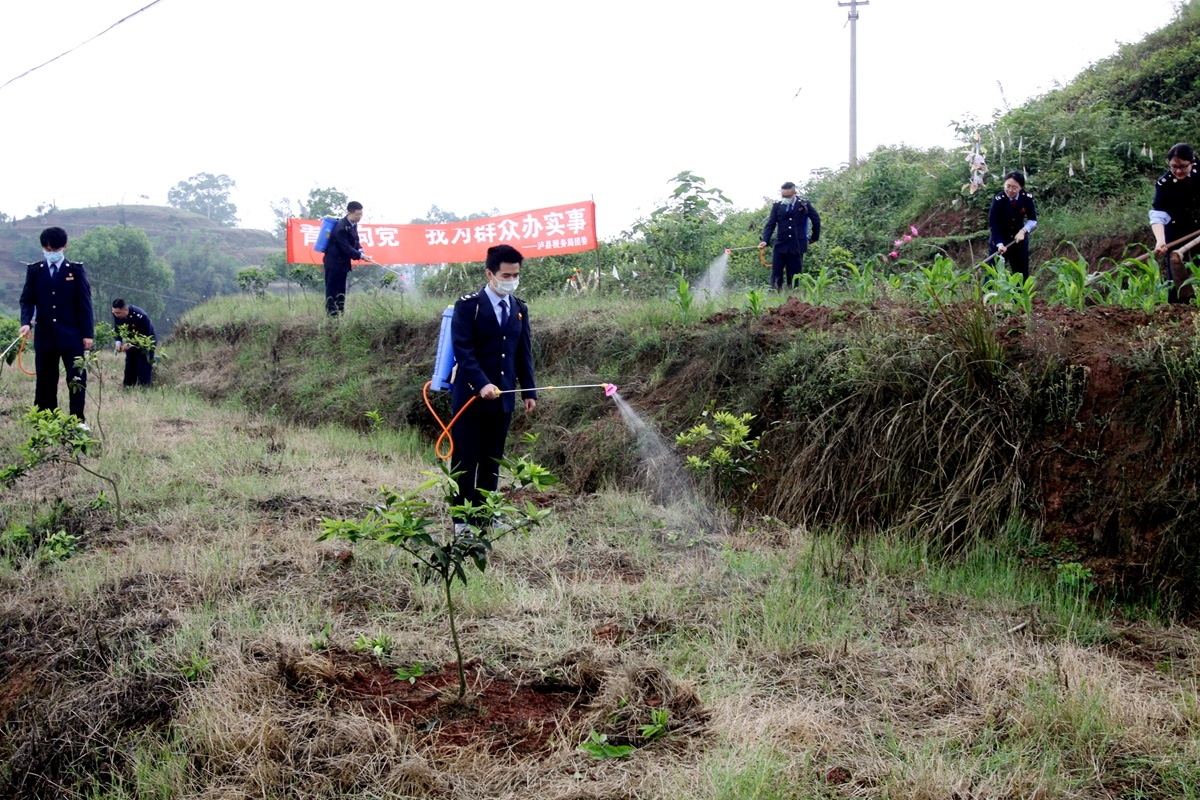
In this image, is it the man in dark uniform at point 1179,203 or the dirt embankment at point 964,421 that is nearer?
the dirt embankment at point 964,421

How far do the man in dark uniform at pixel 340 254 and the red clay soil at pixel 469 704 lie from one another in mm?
9837

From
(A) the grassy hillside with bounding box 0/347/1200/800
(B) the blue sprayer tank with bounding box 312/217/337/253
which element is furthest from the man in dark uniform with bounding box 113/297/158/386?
(A) the grassy hillside with bounding box 0/347/1200/800

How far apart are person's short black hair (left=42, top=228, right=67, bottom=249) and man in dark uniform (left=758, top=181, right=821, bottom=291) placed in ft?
24.8

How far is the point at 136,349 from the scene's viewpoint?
14.4 metres

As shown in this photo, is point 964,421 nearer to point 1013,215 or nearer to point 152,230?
point 1013,215

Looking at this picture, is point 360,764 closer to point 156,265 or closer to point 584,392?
point 584,392

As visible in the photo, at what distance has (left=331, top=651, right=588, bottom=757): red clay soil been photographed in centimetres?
371

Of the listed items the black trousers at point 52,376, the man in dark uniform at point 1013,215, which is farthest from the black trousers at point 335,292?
the man in dark uniform at point 1013,215

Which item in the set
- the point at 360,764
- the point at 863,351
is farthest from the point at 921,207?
the point at 360,764

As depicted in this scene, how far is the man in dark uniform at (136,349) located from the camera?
1420cm

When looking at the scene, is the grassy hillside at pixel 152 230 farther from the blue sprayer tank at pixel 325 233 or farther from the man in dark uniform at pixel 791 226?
the man in dark uniform at pixel 791 226

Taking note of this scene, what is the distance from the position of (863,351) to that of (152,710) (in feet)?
15.4

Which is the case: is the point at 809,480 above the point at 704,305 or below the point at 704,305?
below

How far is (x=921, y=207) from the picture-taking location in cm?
1559
